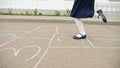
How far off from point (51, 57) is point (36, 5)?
43.4 ft

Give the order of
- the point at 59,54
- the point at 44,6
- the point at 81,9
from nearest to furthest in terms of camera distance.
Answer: the point at 59,54
the point at 81,9
the point at 44,6

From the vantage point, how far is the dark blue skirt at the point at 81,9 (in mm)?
7754

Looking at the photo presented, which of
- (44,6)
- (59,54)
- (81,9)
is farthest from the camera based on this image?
(44,6)

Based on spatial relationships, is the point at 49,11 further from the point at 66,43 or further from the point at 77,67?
the point at 77,67

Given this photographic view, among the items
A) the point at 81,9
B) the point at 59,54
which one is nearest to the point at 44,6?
the point at 81,9

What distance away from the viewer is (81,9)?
7805 mm

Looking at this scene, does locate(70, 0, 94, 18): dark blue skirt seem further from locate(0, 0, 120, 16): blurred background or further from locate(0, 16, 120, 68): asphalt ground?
locate(0, 0, 120, 16): blurred background

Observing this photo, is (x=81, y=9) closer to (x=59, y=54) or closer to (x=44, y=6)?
(x=59, y=54)

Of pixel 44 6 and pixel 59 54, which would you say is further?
pixel 44 6

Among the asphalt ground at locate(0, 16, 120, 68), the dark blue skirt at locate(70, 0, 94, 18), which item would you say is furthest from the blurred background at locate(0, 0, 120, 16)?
the asphalt ground at locate(0, 16, 120, 68)

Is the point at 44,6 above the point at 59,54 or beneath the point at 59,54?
above

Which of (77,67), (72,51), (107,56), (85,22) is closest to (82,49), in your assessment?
(72,51)

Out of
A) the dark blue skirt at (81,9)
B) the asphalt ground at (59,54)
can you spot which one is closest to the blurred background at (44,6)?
the dark blue skirt at (81,9)

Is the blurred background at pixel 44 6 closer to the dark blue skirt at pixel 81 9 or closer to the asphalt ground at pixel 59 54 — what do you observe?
the dark blue skirt at pixel 81 9
